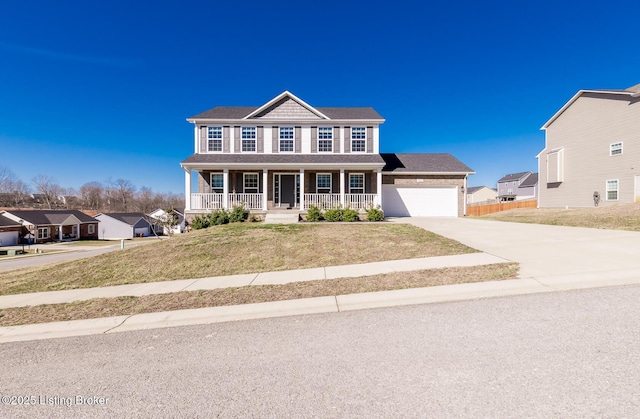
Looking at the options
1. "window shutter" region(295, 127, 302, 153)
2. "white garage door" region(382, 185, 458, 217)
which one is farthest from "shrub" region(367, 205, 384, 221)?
"window shutter" region(295, 127, 302, 153)

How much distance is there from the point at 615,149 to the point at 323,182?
2021 centimetres

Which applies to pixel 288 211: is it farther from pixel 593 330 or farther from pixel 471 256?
pixel 593 330

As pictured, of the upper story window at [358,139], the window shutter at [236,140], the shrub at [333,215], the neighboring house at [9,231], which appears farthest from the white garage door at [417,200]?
the neighboring house at [9,231]

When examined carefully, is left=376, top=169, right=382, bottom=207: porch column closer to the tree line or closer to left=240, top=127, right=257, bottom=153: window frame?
left=240, top=127, right=257, bottom=153: window frame

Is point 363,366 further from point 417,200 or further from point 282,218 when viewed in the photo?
point 417,200

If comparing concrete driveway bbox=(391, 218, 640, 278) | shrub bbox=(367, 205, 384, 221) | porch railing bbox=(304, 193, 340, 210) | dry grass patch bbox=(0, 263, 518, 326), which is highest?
porch railing bbox=(304, 193, 340, 210)

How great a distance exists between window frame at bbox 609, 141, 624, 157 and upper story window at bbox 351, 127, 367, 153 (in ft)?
56.9

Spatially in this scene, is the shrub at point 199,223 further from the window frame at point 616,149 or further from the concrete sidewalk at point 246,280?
the window frame at point 616,149

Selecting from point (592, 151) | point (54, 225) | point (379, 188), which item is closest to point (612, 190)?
point (592, 151)

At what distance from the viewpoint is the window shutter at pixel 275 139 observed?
58.8ft

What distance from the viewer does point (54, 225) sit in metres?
44.3

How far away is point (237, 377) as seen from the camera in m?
2.70

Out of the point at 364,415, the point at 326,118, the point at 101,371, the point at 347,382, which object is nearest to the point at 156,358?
the point at 101,371

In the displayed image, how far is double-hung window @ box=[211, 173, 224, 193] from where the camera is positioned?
17.9m
